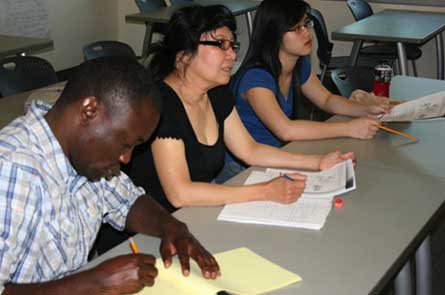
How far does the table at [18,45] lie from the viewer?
14.4ft

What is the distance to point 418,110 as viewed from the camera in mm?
2885

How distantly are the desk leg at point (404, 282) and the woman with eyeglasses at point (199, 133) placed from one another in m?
0.44

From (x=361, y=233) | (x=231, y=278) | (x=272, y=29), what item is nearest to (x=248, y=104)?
(x=272, y=29)

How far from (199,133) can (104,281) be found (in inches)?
40.5

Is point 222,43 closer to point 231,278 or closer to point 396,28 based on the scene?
point 231,278

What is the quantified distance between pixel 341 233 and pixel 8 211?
3.06ft

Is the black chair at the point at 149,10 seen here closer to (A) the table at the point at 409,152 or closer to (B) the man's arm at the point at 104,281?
(A) the table at the point at 409,152

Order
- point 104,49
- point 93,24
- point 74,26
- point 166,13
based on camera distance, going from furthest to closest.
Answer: point 93,24
point 74,26
point 166,13
point 104,49

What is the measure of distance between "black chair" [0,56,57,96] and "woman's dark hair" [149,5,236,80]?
1409 mm

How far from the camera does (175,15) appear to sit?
91.0 inches

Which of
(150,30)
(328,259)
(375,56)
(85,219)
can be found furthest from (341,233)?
(150,30)

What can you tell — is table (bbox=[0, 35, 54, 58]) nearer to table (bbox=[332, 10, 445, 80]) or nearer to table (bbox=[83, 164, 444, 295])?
table (bbox=[332, 10, 445, 80])

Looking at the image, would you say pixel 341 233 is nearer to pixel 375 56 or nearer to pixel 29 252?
pixel 29 252

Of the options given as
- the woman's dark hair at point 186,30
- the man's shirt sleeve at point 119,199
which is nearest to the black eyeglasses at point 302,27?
the woman's dark hair at point 186,30
